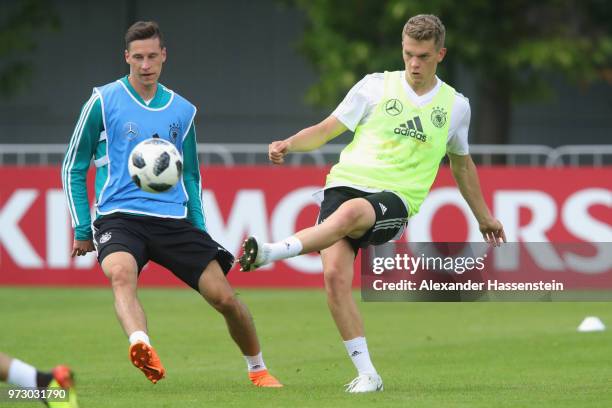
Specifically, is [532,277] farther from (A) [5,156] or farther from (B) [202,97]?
(B) [202,97]

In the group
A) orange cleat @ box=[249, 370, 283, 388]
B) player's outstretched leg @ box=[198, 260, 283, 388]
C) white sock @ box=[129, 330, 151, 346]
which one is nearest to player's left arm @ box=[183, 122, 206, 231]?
player's outstretched leg @ box=[198, 260, 283, 388]

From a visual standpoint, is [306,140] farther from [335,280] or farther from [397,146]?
[335,280]

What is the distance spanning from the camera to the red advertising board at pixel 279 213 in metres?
→ 18.8

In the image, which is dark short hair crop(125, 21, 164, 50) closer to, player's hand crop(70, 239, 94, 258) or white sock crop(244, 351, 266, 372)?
player's hand crop(70, 239, 94, 258)

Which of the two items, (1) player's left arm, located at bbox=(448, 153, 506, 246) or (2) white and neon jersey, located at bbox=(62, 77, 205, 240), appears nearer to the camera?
(2) white and neon jersey, located at bbox=(62, 77, 205, 240)

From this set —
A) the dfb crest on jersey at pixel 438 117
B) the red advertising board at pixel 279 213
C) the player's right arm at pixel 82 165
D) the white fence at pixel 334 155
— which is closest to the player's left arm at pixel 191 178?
the player's right arm at pixel 82 165

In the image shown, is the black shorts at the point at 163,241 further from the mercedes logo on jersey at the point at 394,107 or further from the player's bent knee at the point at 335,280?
the mercedes logo on jersey at the point at 394,107

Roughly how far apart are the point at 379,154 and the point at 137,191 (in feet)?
5.27

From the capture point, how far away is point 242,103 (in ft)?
101

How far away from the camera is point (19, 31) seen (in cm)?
2917

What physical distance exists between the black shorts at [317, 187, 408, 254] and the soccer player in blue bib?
80 centimetres

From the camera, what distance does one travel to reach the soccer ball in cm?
957

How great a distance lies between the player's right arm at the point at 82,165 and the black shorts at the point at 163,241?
4.4 inches

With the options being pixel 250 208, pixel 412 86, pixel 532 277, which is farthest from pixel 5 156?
pixel 412 86
